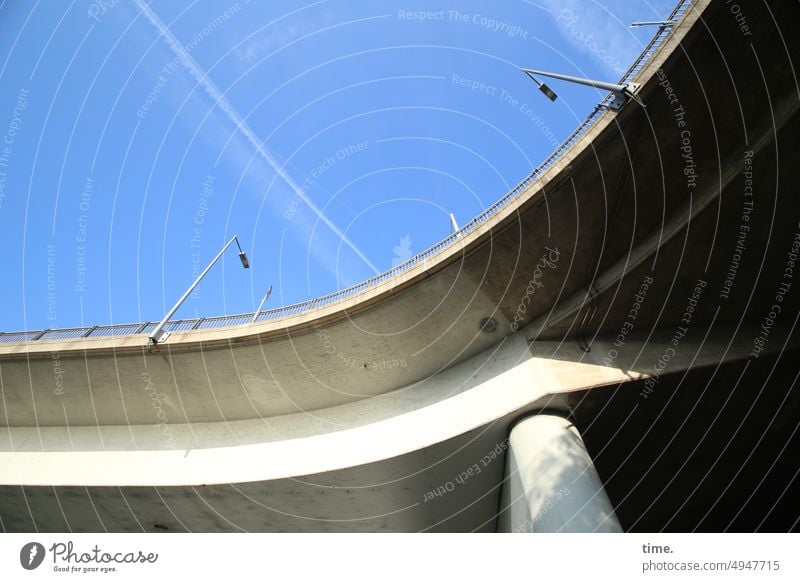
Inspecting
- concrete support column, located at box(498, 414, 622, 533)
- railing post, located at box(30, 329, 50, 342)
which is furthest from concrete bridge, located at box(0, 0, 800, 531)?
railing post, located at box(30, 329, 50, 342)

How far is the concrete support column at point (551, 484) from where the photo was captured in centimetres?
788

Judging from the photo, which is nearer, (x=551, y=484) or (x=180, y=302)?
(x=551, y=484)

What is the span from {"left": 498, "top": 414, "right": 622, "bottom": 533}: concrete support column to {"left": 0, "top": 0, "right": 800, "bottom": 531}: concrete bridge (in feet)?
0.19

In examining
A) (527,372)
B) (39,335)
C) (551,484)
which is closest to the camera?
(551,484)

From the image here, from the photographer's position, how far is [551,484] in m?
8.55

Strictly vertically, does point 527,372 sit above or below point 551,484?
above

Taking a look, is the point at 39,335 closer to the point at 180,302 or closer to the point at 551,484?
the point at 180,302

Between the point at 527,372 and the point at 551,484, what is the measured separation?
3.20 metres

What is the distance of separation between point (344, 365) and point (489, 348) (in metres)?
5.07

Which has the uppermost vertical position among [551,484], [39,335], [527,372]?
[39,335]

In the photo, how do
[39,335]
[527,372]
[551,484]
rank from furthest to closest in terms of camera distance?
[39,335] < [527,372] < [551,484]

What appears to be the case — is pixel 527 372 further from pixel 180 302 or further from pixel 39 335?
pixel 39 335

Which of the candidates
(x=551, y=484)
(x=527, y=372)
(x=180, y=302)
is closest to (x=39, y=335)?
(x=180, y=302)
